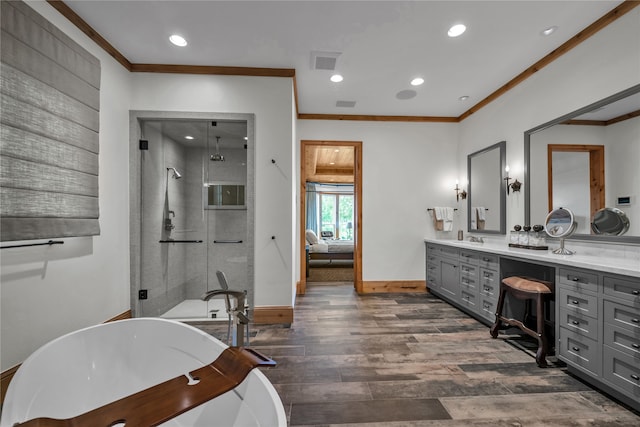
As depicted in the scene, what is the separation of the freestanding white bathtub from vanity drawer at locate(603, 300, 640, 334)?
7.05ft

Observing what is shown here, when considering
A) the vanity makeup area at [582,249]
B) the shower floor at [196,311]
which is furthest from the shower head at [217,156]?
the vanity makeup area at [582,249]

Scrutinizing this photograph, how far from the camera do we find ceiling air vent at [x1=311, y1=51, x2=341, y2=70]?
2.80m

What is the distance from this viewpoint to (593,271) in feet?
6.21

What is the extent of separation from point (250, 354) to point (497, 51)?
3441 mm

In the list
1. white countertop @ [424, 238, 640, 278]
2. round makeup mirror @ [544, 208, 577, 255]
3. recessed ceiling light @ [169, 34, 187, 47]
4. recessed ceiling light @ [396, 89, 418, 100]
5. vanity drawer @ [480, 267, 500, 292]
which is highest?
recessed ceiling light @ [169, 34, 187, 47]

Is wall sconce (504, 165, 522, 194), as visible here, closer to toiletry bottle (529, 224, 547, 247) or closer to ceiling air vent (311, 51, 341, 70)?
toiletry bottle (529, 224, 547, 247)

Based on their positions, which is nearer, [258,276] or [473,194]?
[258,276]

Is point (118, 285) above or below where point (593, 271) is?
below

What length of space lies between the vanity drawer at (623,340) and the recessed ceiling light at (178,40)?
4.05 metres

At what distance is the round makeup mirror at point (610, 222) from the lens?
2.17 m

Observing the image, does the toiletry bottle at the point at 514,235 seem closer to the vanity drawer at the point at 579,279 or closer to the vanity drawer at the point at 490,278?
the vanity drawer at the point at 490,278

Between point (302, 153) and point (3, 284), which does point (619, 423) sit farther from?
point (302, 153)

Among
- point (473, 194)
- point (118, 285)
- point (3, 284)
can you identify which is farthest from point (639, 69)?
point (118, 285)

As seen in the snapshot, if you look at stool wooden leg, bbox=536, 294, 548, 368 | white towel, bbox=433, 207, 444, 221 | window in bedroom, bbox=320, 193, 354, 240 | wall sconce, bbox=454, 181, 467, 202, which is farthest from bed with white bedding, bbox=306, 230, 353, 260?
window in bedroom, bbox=320, 193, 354, 240
